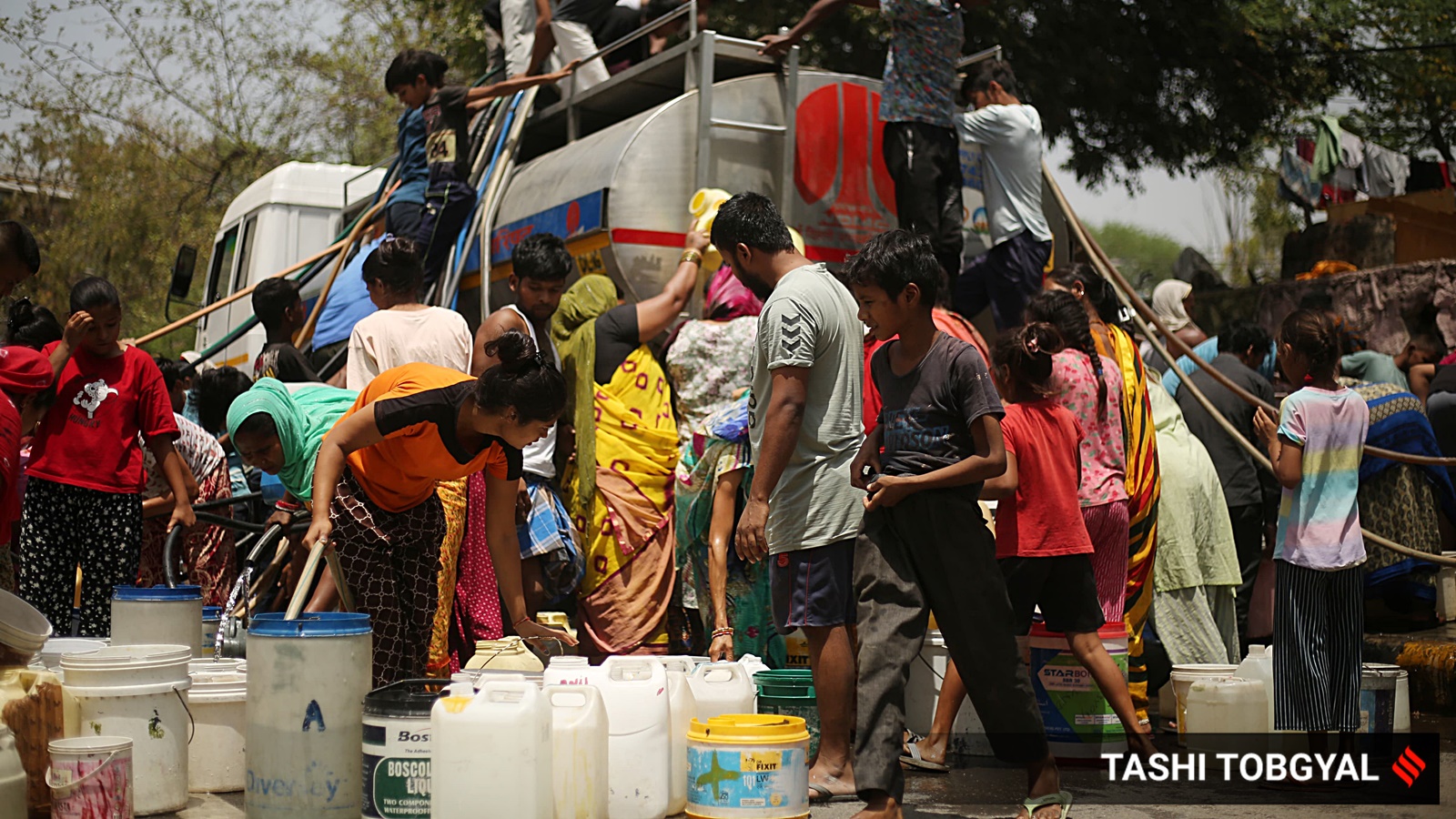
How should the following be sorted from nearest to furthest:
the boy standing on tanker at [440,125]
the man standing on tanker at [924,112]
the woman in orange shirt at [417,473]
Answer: the woman in orange shirt at [417,473], the man standing on tanker at [924,112], the boy standing on tanker at [440,125]

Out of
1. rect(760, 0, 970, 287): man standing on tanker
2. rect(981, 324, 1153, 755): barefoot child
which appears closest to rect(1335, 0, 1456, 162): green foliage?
rect(760, 0, 970, 287): man standing on tanker

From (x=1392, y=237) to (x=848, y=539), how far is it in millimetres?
11770

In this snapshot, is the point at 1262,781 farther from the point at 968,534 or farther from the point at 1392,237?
→ the point at 1392,237

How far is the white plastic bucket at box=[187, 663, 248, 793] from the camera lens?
3.83 meters

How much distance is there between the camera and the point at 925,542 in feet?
12.1

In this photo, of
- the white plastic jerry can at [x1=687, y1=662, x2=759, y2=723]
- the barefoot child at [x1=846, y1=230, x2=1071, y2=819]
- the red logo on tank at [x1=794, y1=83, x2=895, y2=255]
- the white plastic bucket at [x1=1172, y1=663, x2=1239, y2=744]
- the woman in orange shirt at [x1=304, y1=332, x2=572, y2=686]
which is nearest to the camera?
the barefoot child at [x1=846, y1=230, x2=1071, y2=819]

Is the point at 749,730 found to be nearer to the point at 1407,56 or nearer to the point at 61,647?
the point at 61,647

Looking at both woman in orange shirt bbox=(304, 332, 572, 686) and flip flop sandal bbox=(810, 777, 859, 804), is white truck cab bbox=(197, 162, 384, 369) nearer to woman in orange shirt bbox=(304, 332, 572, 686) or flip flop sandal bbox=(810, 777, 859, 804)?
woman in orange shirt bbox=(304, 332, 572, 686)

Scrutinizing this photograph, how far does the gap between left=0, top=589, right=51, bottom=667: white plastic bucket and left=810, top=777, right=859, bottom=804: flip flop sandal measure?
222cm

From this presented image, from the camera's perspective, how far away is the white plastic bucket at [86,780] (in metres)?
3.11

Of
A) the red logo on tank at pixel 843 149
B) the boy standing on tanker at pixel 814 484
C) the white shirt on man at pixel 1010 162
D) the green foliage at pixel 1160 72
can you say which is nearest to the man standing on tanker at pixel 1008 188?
the white shirt on man at pixel 1010 162

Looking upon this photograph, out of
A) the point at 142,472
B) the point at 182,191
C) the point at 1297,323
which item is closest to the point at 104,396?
the point at 142,472

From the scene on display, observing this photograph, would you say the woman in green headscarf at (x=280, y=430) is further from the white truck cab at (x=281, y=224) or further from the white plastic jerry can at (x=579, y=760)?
the white truck cab at (x=281, y=224)

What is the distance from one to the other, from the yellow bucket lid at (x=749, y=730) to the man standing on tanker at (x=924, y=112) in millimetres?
3560
